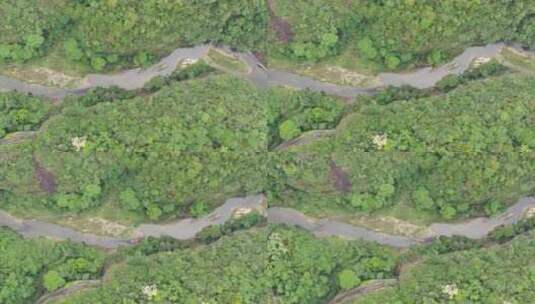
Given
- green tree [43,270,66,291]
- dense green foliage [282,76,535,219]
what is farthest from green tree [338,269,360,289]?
green tree [43,270,66,291]

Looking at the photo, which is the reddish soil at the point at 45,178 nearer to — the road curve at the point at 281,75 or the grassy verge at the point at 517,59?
the road curve at the point at 281,75

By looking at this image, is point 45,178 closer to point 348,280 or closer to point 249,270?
point 249,270

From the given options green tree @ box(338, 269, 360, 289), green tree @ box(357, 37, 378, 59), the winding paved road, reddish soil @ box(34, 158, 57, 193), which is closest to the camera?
green tree @ box(338, 269, 360, 289)

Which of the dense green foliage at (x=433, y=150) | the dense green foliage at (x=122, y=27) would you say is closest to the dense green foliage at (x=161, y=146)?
the dense green foliage at (x=433, y=150)

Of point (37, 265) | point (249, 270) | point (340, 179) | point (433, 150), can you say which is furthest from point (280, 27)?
point (37, 265)

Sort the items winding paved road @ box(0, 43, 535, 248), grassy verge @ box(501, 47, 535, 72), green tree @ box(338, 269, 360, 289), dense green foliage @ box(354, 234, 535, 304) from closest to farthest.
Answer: dense green foliage @ box(354, 234, 535, 304) < green tree @ box(338, 269, 360, 289) < winding paved road @ box(0, 43, 535, 248) < grassy verge @ box(501, 47, 535, 72)

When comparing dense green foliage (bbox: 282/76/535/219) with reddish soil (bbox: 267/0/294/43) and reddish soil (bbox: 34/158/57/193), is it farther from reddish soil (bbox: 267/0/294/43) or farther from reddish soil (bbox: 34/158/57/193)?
reddish soil (bbox: 34/158/57/193)

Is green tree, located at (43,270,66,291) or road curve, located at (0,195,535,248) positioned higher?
road curve, located at (0,195,535,248)
